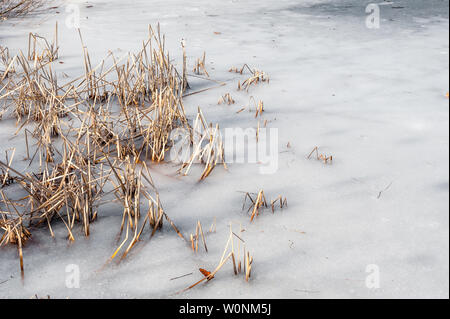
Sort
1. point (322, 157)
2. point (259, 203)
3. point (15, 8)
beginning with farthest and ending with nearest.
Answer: point (15, 8) → point (322, 157) → point (259, 203)

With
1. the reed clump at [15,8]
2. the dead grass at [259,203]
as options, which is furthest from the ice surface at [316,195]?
the reed clump at [15,8]

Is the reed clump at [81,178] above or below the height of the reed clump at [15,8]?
below

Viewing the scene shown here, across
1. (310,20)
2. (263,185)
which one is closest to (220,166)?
(263,185)

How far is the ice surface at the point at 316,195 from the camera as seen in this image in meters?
1.43

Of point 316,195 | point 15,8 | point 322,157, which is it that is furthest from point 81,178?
point 15,8

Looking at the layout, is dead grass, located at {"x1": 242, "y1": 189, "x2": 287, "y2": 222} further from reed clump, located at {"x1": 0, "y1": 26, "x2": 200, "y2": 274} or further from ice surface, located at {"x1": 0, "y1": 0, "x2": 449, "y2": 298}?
reed clump, located at {"x1": 0, "y1": 26, "x2": 200, "y2": 274}

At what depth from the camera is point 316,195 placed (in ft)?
6.08

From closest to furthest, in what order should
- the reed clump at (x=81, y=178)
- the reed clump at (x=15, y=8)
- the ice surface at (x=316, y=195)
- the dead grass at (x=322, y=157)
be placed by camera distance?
1. the ice surface at (x=316, y=195)
2. the reed clump at (x=81, y=178)
3. the dead grass at (x=322, y=157)
4. the reed clump at (x=15, y=8)

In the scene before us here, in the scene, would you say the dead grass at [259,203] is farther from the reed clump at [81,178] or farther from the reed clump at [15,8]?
the reed clump at [15,8]

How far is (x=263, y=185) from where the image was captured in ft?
6.37

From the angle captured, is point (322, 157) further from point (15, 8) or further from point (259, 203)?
point (15, 8)

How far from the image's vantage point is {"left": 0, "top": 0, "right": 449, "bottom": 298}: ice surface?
1.43m

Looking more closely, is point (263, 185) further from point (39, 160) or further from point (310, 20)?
point (310, 20)

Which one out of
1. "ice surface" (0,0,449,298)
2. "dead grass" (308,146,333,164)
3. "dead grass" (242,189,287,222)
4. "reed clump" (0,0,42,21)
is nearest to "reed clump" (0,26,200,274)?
"ice surface" (0,0,449,298)
